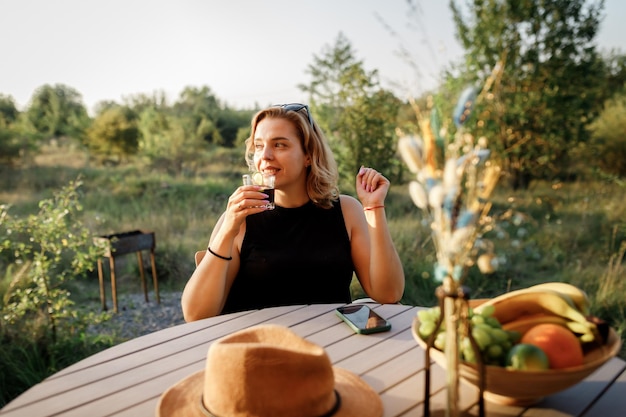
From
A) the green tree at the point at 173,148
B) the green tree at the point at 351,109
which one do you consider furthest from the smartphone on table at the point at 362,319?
the green tree at the point at 173,148

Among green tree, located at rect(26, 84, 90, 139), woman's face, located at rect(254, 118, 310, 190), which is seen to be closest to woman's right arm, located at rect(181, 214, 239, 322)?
woman's face, located at rect(254, 118, 310, 190)

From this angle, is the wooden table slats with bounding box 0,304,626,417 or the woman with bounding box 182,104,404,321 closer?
the wooden table slats with bounding box 0,304,626,417

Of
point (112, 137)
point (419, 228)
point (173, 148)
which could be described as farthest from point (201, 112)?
point (419, 228)

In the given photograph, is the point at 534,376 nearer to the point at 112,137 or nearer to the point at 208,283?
the point at 208,283

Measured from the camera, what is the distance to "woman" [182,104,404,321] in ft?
6.73

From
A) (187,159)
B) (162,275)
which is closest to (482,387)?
(162,275)

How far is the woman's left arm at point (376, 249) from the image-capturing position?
202cm

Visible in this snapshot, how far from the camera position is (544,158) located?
859 cm

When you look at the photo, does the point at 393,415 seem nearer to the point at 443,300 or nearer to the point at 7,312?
the point at 443,300

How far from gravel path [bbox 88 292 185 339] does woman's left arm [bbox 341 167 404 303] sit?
2.71m

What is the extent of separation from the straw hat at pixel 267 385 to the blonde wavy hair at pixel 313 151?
132 centimetres

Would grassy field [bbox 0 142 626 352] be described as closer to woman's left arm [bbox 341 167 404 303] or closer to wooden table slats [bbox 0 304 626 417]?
woman's left arm [bbox 341 167 404 303]

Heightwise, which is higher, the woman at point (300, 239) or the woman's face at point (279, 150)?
the woman's face at point (279, 150)

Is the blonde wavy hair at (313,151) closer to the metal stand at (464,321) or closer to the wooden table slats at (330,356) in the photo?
the wooden table slats at (330,356)
